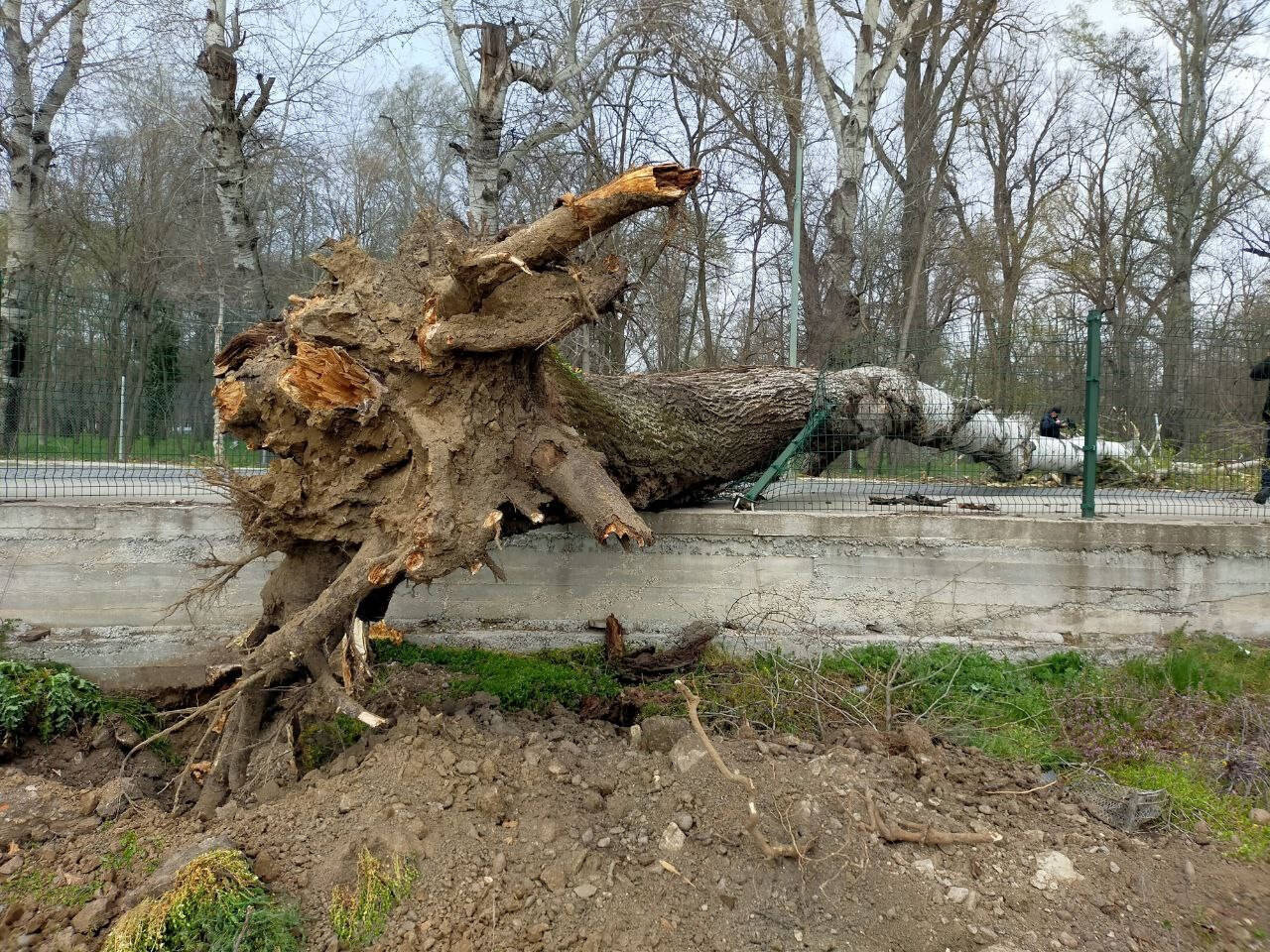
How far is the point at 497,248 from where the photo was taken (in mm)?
3420

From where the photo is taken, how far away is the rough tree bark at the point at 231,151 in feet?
34.7

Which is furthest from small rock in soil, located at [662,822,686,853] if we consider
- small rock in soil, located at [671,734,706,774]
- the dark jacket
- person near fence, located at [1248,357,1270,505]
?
the dark jacket

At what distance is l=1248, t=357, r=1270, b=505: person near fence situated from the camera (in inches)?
246

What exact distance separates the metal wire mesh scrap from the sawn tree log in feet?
7.95

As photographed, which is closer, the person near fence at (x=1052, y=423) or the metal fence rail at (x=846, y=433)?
the metal fence rail at (x=846, y=433)

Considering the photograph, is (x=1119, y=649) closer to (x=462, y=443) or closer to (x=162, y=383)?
(x=462, y=443)

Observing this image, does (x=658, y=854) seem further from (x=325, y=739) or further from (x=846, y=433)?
(x=846, y=433)

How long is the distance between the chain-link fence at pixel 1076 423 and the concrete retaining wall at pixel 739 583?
0.51 metres

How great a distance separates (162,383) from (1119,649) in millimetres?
7501

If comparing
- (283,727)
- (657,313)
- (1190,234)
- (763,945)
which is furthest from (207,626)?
(1190,234)

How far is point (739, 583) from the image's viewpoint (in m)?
5.53

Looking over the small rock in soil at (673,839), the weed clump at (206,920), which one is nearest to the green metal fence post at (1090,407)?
the small rock in soil at (673,839)

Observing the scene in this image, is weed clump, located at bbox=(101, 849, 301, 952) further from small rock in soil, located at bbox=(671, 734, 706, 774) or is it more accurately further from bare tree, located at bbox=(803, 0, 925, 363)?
bare tree, located at bbox=(803, 0, 925, 363)

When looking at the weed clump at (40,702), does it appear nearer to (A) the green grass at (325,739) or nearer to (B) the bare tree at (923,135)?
(A) the green grass at (325,739)
